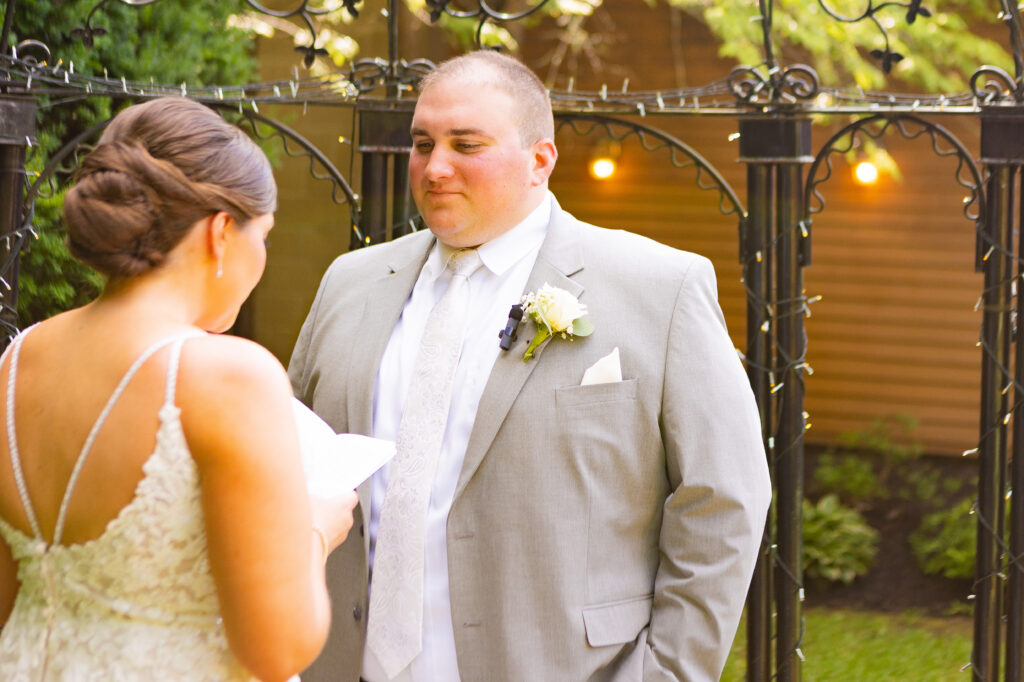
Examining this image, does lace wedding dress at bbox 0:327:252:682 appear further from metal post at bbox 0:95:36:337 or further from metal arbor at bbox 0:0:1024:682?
metal arbor at bbox 0:0:1024:682

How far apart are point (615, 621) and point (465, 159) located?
108 cm

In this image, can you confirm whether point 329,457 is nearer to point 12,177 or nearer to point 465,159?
point 465,159

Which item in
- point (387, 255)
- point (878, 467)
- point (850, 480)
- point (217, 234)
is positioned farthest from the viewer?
point (878, 467)

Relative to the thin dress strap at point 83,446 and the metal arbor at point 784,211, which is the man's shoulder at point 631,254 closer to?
the metal arbor at point 784,211

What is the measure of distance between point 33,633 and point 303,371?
3.87 feet

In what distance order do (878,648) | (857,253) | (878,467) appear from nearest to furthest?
(878,648) < (878,467) < (857,253)

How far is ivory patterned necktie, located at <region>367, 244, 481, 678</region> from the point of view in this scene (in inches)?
98.0

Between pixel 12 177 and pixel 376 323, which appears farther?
pixel 12 177

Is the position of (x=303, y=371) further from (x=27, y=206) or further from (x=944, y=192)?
(x=944, y=192)

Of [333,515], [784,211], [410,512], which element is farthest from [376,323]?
[784,211]

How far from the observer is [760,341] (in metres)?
3.81

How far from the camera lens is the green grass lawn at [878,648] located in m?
6.04

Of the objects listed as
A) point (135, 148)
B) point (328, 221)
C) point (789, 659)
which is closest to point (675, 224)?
point (328, 221)

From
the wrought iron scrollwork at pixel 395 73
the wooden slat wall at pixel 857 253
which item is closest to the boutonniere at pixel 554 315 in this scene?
the wrought iron scrollwork at pixel 395 73
